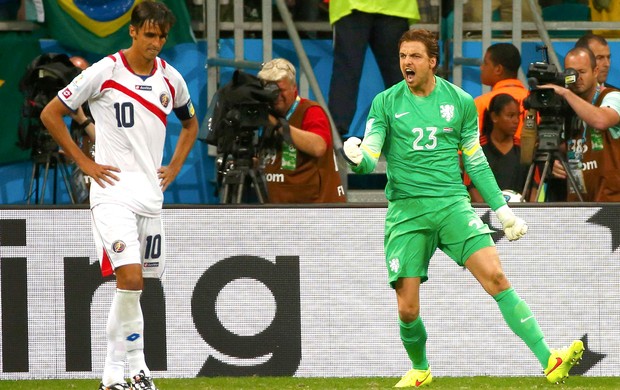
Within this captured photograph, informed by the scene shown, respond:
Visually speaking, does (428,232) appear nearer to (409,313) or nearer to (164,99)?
(409,313)

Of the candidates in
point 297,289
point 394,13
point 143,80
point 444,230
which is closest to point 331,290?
point 297,289

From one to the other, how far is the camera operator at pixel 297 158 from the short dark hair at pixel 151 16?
192 centimetres

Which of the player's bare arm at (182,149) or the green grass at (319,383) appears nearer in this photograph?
the player's bare arm at (182,149)

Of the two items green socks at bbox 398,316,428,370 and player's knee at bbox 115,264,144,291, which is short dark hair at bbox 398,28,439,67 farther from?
player's knee at bbox 115,264,144,291

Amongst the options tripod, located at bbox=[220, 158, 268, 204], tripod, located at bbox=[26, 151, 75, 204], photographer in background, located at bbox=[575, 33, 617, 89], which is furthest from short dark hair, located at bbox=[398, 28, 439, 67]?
tripod, located at bbox=[26, 151, 75, 204]

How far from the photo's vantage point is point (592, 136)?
8516mm

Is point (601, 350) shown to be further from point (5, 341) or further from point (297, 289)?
point (5, 341)

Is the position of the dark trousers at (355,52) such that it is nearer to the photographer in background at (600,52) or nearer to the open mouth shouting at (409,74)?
the photographer in background at (600,52)

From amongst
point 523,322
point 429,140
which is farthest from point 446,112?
point 523,322

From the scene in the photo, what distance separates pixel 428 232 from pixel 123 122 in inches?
67.3

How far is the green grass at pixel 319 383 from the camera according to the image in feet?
23.7

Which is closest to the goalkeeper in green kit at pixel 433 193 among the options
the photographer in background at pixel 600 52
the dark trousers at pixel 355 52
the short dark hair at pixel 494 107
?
the short dark hair at pixel 494 107

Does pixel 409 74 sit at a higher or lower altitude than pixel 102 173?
higher

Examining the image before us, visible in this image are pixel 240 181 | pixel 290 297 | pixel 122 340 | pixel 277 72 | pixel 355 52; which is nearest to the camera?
pixel 122 340
